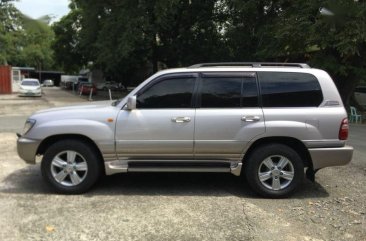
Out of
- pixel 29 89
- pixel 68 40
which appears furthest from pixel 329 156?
pixel 68 40

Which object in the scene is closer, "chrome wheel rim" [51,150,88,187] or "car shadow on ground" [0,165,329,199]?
"chrome wheel rim" [51,150,88,187]

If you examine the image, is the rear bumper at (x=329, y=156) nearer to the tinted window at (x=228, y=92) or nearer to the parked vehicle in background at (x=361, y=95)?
the tinted window at (x=228, y=92)

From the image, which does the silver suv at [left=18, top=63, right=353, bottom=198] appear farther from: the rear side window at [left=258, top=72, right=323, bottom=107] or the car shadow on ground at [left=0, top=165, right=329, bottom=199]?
the car shadow on ground at [left=0, top=165, right=329, bottom=199]

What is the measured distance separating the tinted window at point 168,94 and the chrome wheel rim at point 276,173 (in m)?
1.39

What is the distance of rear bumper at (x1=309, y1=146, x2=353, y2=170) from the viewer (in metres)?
6.40

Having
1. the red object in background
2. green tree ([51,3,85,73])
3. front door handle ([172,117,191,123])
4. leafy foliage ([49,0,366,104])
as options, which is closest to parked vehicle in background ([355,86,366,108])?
leafy foliage ([49,0,366,104])

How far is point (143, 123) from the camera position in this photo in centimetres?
638

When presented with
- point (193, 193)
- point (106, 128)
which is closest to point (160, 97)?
point (106, 128)

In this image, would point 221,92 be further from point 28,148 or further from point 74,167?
point 28,148

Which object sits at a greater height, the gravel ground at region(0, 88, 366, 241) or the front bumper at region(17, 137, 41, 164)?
the front bumper at region(17, 137, 41, 164)

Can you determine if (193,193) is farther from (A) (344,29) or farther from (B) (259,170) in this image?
(A) (344,29)

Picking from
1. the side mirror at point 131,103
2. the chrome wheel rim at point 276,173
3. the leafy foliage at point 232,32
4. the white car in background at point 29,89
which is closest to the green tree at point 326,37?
the leafy foliage at point 232,32

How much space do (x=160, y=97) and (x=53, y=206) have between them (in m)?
2.07

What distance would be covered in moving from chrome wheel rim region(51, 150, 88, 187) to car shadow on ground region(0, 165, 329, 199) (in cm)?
25
